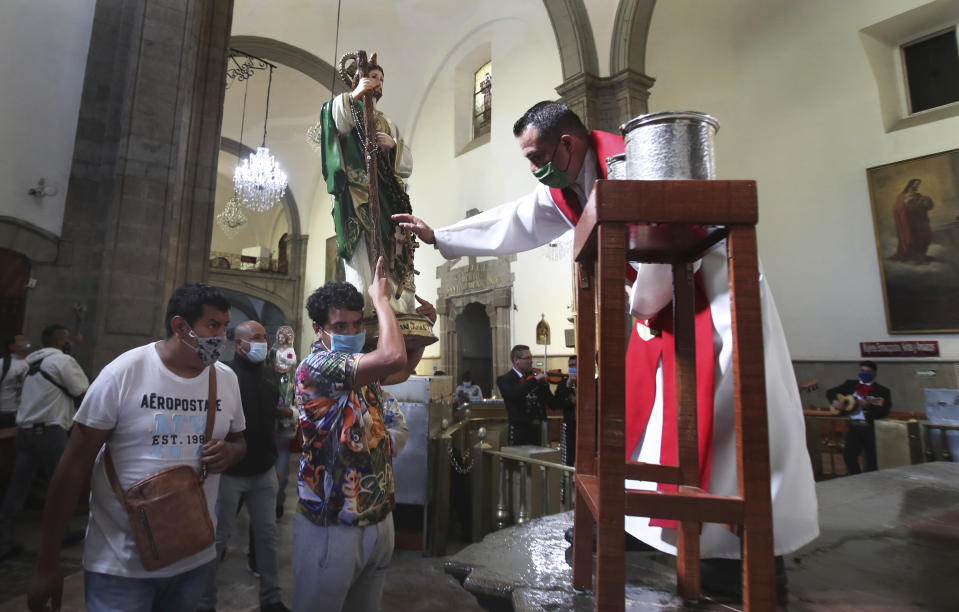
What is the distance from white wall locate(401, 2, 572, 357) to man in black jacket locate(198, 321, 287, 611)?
793cm

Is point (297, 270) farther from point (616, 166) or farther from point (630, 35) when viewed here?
point (616, 166)

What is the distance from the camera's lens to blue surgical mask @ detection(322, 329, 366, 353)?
2006 millimetres

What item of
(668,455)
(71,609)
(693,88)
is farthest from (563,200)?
(693,88)

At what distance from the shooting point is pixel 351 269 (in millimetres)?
2525

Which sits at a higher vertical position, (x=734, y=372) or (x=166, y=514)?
(x=734, y=372)

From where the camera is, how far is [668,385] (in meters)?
1.36

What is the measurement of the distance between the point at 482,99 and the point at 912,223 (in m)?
10.2

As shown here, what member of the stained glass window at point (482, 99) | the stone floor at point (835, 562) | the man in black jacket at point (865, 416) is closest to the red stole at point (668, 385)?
the stone floor at point (835, 562)

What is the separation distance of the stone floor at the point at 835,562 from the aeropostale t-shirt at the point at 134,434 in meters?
1.03

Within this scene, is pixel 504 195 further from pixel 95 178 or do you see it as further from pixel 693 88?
pixel 95 178

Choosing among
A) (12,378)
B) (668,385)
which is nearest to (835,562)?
(668,385)

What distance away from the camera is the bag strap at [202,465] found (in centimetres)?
174

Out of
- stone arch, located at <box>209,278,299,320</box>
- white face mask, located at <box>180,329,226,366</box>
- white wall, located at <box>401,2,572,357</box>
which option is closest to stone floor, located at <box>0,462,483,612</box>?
white face mask, located at <box>180,329,226,366</box>

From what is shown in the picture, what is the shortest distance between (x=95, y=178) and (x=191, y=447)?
15.7 feet
